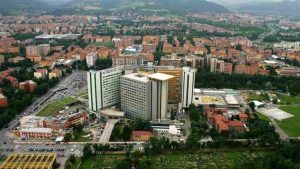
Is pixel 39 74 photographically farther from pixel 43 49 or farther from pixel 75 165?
pixel 75 165

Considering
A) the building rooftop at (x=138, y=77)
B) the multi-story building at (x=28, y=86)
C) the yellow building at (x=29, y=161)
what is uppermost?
the building rooftop at (x=138, y=77)

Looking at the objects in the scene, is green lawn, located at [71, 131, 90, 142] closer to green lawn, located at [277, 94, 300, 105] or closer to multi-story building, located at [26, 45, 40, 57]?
green lawn, located at [277, 94, 300, 105]

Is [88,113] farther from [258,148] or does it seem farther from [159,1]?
[159,1]

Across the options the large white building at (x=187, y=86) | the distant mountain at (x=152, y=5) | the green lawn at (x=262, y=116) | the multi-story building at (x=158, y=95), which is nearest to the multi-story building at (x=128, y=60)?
the large white building at (x=187, y=86)

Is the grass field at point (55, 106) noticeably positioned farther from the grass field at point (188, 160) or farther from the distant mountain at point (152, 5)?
the distant mountain at point (152, 5)

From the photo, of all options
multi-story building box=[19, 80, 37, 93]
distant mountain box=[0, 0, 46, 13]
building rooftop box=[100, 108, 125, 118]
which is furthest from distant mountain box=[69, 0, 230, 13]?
building rooftop box=[100, 108, 125, 118]

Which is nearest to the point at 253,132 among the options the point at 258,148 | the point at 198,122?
the point at 258,148
